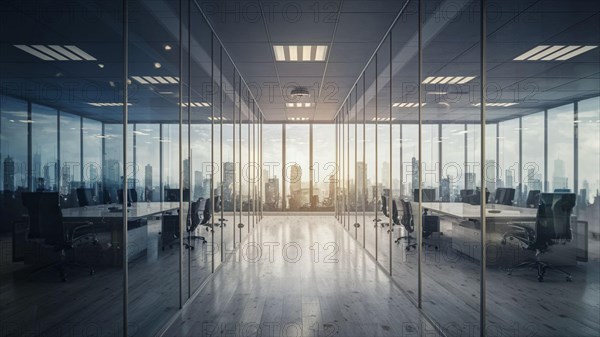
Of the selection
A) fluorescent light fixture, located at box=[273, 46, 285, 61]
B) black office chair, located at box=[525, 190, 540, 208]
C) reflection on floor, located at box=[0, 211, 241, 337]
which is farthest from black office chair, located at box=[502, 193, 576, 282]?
reflection on floor, located at box=[0, 211, 241, 337]

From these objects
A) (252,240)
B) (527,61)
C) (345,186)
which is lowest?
(252,240)

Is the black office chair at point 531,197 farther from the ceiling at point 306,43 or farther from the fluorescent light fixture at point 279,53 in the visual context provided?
the fluorescent light fixture at point 279,53

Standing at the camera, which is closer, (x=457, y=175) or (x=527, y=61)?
(x=527, y=61)

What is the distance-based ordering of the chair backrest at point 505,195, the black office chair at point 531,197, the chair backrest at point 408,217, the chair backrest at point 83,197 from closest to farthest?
the chair backrest at point 408,217 → the chair backrest at point 83,197 → the black office chair at point 531,197 → the chair backrest at point 505,195

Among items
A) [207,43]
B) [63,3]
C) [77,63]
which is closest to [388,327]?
[207,43]

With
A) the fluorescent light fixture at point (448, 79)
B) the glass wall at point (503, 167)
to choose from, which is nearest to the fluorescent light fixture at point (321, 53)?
the glass wall at point (503, 167)

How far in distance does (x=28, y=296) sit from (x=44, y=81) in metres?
4.94

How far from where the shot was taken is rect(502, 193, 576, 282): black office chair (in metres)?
4.14

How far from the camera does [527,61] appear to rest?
5.17 metres

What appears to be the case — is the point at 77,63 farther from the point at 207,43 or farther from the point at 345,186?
the point at 345,186

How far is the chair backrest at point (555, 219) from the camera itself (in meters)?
4.14

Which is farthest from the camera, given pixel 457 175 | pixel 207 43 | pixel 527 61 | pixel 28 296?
pixel 457 175

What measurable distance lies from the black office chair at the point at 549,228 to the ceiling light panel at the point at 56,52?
6700 mm

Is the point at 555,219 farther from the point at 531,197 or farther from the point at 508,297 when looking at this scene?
the point at 531,197
